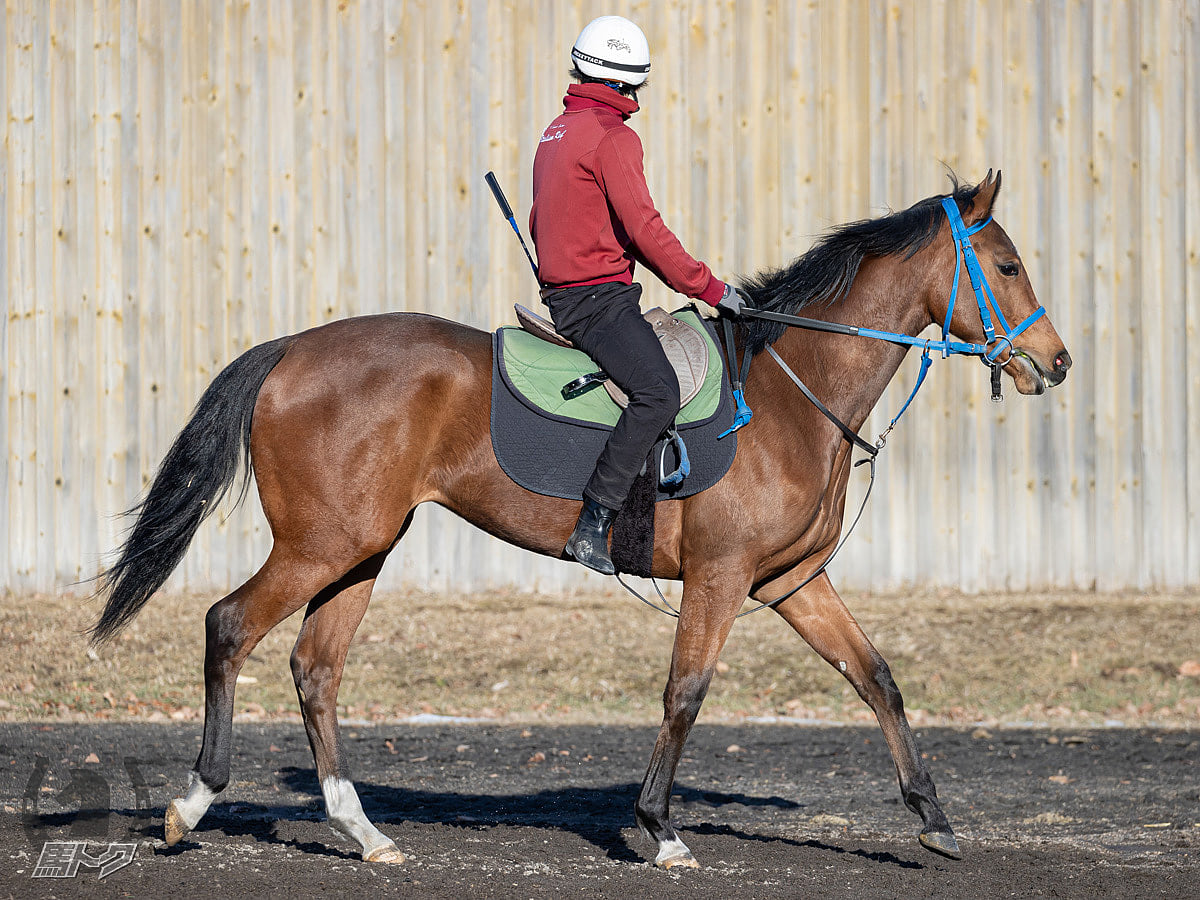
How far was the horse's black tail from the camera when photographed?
5.23m

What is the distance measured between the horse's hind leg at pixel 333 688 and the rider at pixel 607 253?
3.38ft

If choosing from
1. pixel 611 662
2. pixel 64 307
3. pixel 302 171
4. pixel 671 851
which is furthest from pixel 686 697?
pixel 64 307

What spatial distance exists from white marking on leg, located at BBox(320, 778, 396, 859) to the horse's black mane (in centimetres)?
247

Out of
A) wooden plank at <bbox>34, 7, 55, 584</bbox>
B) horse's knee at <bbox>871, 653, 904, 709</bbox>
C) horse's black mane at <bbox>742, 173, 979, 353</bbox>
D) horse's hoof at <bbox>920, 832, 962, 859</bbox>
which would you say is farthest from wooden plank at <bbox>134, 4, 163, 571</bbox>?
horse's hoof at <bbox>920, 832, 962, 859</bbox>

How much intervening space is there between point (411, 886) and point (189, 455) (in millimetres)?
1990

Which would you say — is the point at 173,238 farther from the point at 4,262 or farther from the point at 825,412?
the point at 825,412

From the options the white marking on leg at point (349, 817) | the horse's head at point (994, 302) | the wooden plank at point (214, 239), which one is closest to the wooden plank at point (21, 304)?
the wooden plank at point (214, 239)

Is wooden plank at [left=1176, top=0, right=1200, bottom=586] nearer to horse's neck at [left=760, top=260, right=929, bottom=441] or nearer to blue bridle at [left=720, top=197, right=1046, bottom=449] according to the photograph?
blue bridle at [left=720, top=197, right=1046, bottom=449]

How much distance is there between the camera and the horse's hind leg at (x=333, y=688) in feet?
16.6

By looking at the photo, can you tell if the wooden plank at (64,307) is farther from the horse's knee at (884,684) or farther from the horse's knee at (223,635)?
the horse's knee at (884,684)

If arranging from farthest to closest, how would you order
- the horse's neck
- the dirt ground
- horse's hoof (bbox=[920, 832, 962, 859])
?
the horse's neck < horse's hoof (bbox=[920, 832, 962, 859]) < the dirt ground

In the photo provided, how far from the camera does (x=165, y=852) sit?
4.99m

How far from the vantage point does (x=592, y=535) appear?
5074mm

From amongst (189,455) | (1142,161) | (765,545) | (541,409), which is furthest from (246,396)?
(1142,161)
